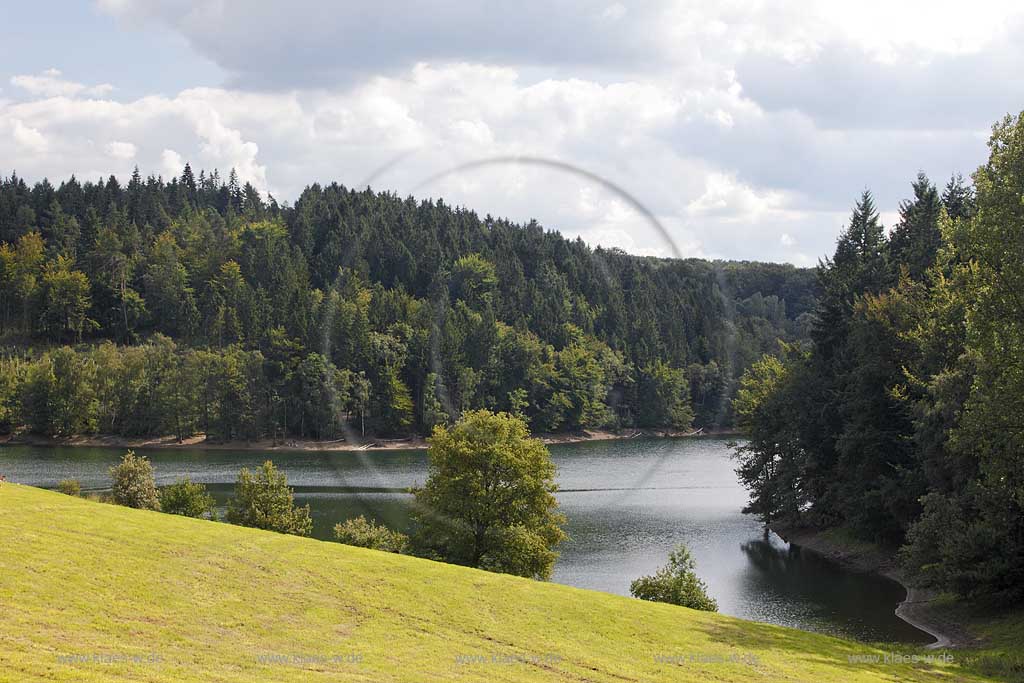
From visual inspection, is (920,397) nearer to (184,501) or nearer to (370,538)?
(370,538)

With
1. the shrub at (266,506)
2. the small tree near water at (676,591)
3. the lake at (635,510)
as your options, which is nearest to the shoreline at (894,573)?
the lake at (635,510)

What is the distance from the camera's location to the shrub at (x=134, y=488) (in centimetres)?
5244

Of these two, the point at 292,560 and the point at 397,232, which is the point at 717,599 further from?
the point at 397,232

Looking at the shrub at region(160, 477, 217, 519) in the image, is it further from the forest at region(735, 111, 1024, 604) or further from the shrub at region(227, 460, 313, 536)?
the forest at region(735, 111, 1024, 604)

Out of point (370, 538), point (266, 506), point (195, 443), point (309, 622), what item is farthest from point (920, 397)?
point (195, 443)

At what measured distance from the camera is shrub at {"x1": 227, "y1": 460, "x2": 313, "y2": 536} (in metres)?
51.3

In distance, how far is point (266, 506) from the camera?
170 feet

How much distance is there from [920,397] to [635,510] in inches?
1021

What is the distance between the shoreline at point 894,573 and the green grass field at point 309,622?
9.07 meters

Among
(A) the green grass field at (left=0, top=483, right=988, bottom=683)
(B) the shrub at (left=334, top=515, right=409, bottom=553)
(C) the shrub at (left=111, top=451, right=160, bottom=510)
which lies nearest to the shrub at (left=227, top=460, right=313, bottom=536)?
(C) the shrub at (left=111, top=451, right=160, bottom=510)

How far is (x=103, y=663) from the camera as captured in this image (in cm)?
1678

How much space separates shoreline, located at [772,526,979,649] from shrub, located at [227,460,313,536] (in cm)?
3227

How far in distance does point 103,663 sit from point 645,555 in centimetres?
4487

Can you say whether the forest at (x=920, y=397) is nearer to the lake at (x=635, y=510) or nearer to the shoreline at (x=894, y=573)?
the shoreline at (x=894, y=573)
